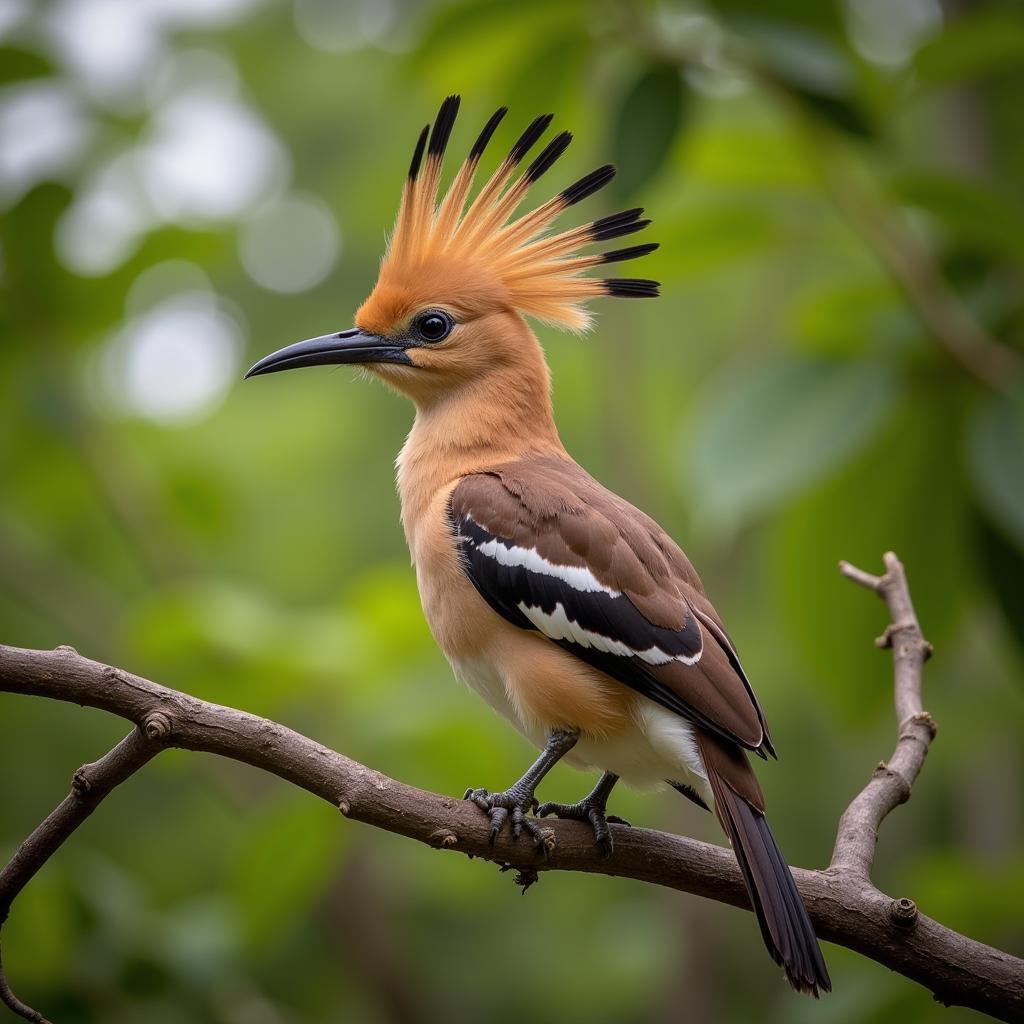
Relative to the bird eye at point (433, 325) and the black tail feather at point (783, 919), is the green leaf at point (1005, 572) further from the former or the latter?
the bird eye at point (433, 325)

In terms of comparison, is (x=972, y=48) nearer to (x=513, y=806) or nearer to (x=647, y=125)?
(x=647, y=125)

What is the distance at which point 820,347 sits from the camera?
15.2 ft

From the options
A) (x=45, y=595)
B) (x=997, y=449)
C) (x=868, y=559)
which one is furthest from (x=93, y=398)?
(x=997, y=449)

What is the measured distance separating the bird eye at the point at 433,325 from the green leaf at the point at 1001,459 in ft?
6.16

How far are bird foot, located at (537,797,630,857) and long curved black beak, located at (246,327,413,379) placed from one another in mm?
1710

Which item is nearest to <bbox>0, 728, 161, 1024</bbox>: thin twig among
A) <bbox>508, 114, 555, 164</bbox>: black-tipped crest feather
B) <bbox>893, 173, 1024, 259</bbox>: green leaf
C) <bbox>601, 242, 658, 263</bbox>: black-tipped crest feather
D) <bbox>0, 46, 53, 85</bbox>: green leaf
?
<bbox>601, 242, 658, 263</bbox>: black-tipped crest feather

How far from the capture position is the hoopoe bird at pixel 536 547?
11.6 ft

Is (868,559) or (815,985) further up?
(868,559)

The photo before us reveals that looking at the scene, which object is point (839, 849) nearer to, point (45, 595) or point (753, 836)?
point (753, 836)

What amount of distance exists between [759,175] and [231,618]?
262 cm

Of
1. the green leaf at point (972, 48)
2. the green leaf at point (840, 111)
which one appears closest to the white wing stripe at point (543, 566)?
the green leaf at point (840, 111)

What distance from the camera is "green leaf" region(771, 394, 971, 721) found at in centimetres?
469

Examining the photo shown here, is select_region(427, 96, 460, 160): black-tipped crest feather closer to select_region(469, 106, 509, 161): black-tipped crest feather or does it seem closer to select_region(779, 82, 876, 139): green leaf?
select_region(469, 106, 509, 161): black-tipped crest feather

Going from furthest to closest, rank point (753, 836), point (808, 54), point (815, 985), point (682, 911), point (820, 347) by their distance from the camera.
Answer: point (682, 911) < point (820, 347) < point (808, 54) < point (753, 836) < point (815, 985)
